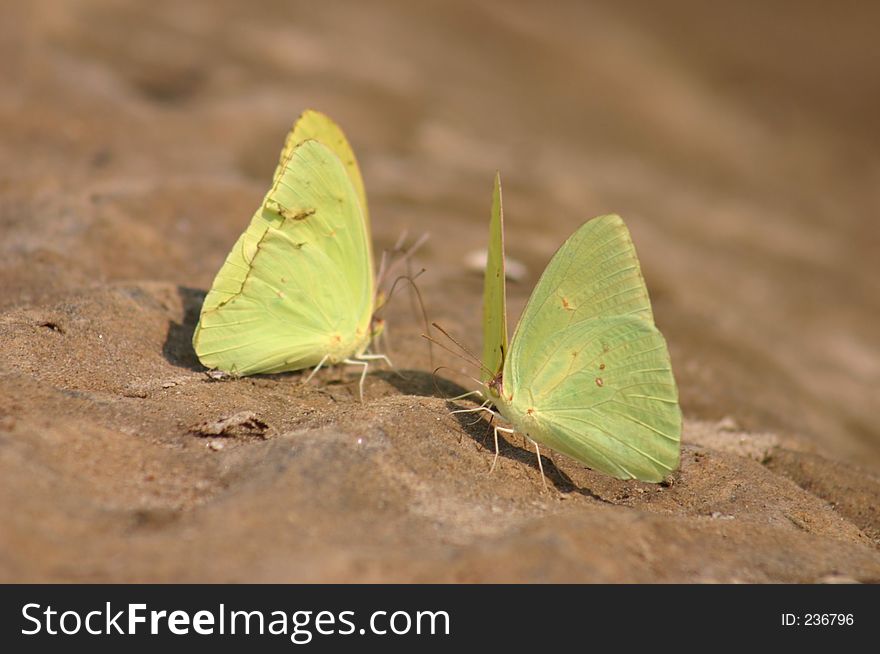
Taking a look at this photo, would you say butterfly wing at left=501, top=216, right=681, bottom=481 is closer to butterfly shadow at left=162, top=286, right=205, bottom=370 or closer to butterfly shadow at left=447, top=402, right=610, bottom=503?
butterfly shadow at left=447, top=402, right=610, bottom=503

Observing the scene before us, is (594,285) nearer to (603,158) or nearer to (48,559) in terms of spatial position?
(48,559)

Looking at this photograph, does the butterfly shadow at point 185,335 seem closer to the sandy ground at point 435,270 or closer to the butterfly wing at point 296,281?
the sandy ground at point 435,270

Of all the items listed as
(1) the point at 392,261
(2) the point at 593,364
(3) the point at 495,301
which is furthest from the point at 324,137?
(2) the point at 593,364

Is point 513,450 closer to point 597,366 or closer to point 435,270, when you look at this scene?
point 597,366

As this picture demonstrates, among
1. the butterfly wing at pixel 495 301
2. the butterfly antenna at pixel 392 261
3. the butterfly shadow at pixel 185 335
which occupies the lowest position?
the butterfly wing at pixel 495 301

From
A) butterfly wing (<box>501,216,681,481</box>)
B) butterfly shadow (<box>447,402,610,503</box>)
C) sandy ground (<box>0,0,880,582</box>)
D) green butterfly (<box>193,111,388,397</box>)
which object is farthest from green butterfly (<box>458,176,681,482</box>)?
green butterfly (<box>193,111,388,397</box>)

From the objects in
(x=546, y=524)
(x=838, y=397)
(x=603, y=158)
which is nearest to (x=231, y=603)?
(x=546, y=524)

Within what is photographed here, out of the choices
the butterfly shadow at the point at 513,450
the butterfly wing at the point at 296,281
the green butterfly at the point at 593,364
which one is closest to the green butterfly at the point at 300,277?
the butterfly wing at the point at 296,281
